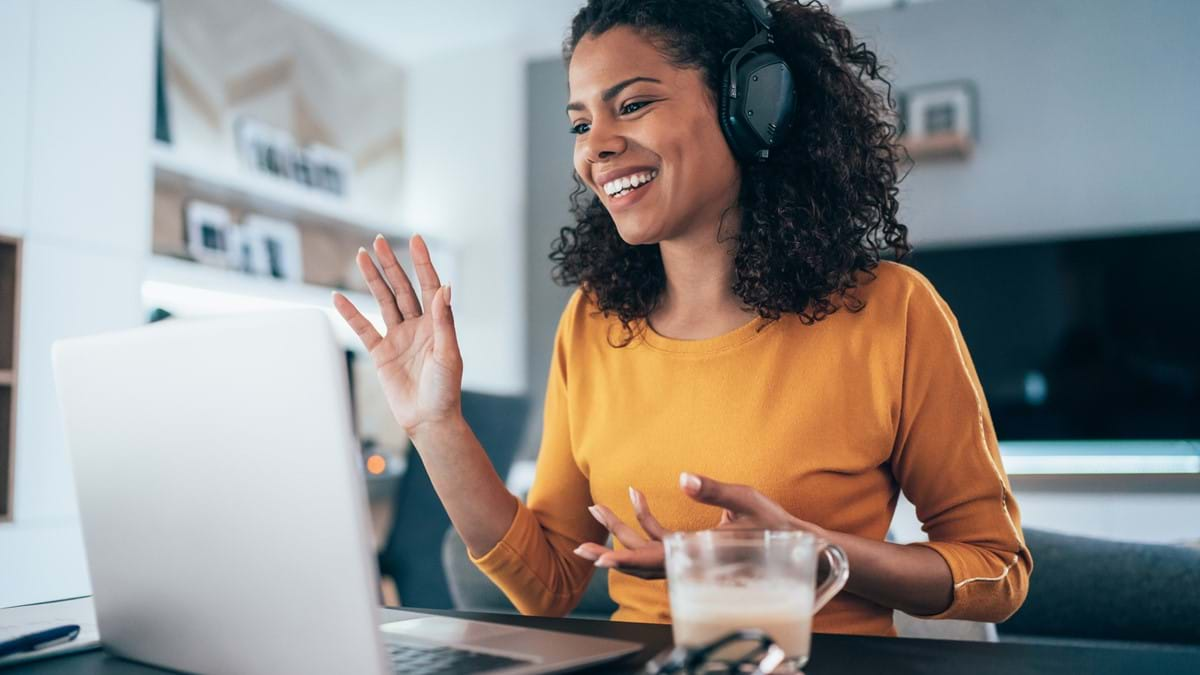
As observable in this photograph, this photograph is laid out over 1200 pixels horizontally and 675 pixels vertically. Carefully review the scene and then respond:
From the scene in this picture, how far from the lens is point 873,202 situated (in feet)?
3.95

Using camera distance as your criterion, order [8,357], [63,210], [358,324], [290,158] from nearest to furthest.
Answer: [358,324]
[8,357]
[63,210]
[290,158]

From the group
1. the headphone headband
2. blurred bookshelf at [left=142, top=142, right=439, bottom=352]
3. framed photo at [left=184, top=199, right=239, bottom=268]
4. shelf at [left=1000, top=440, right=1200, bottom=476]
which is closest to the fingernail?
the headphone headband

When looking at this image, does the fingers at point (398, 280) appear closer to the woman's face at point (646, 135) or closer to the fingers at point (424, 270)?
the fingers at point (424, 270)

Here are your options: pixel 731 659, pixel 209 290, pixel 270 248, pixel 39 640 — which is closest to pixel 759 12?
pixel 731 659

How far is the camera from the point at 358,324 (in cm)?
99

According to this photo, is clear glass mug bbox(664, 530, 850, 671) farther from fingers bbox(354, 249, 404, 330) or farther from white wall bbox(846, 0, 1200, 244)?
white wall bbox(846, 0, 1200, 244)

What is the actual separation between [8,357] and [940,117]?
3369mm

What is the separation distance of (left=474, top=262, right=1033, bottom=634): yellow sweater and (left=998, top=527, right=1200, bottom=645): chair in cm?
29

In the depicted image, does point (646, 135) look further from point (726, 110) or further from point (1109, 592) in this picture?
point (1109, 592)

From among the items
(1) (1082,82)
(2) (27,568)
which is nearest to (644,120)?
(2) (27,568)

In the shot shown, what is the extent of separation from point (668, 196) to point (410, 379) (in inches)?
14.3

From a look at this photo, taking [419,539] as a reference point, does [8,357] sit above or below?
above

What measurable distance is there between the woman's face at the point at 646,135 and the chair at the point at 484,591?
0.56 metres

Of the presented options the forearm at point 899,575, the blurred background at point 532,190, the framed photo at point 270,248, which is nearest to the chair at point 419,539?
the blurred background at point 532,190
